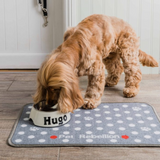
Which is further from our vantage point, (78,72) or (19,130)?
(78,72)

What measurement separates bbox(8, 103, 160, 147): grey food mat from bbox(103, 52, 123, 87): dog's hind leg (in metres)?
0.58

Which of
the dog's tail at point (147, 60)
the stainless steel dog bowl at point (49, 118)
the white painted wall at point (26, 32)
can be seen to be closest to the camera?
the stainless steel dog bowl at point (49, 118)

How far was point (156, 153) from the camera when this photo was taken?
1602 mm

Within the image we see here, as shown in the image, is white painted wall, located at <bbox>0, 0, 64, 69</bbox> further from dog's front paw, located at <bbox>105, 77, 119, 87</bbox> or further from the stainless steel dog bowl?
the stainless steel dog bowl

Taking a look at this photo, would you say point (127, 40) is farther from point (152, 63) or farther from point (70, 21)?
point (70, 21)

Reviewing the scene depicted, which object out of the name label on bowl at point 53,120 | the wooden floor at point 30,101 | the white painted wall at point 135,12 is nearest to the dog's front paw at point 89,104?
the wooden floor at point 30,101

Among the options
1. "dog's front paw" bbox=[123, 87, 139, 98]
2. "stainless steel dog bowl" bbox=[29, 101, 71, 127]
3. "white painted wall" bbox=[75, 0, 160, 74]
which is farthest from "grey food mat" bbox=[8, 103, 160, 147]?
"white painted wall" bbox=[75, 0, 160, 74]

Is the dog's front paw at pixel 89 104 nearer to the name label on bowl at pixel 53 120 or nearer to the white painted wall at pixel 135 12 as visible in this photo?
the name label on bowl at pixel 53 120

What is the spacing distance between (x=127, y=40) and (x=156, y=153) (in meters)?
1.12

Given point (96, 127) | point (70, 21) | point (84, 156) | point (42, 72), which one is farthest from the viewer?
point (70, 21)

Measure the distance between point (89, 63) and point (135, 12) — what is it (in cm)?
122

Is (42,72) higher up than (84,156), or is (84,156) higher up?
(42,72)

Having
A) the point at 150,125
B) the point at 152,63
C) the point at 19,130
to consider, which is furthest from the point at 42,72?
the point at 152,63

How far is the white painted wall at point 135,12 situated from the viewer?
3021 mm
